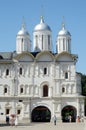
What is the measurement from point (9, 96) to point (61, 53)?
990 centimetres

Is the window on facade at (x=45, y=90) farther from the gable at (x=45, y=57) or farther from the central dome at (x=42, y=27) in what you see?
the central dome at (x=42, y=27)

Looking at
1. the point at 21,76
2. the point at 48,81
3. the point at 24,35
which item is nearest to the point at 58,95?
the point at 48,81

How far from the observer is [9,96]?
5731cm

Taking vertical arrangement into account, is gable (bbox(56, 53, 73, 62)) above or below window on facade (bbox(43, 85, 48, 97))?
above

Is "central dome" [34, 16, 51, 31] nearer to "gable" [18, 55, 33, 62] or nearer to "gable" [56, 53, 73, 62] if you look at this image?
"gable" [18, 55, 33, 62]

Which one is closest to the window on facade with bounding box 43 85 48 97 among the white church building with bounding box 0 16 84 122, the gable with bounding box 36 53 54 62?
the white church building with bounding box 0 16 84 122

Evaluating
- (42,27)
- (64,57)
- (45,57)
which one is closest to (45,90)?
(45,57)

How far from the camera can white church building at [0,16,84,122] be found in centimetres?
5681

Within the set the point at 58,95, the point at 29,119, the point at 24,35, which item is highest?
the point at 24,35

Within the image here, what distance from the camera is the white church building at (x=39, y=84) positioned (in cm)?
Answer: 5681

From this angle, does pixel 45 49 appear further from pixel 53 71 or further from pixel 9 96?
pixel 9 96

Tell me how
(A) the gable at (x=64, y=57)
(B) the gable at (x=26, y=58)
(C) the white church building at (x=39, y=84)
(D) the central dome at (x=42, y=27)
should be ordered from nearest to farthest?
(C) the white church building at (x=39, y=84) → (A) the gable at (x=64, y=57) → (B) the gable at (x=26, y=58) → (D) the central dome at (x=42, y=27)

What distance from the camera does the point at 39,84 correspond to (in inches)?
2277

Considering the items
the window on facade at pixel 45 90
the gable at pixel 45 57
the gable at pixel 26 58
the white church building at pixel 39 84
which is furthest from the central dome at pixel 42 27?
the window on facade at pixel 45 90
